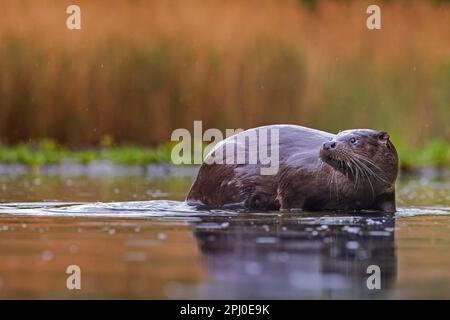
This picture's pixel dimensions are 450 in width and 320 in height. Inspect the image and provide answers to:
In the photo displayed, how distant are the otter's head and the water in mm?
427

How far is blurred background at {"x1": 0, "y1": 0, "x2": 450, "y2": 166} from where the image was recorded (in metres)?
21.5

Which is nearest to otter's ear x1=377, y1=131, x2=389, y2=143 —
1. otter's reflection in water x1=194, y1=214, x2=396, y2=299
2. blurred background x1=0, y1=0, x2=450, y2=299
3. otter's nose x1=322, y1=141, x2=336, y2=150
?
otter's nose x1=322, y1=141, x2=336, y2=150

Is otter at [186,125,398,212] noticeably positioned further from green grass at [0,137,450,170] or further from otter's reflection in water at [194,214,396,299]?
green grass at [0,137,450,170]

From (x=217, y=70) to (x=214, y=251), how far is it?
1537cm

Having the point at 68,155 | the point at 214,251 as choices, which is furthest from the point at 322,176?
the point at 68,155

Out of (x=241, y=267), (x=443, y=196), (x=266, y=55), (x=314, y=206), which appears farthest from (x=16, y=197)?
(x=266, y=55)

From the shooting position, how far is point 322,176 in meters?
10.2

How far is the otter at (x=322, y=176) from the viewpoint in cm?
1011

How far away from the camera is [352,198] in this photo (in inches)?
404

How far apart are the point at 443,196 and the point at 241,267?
7285mm

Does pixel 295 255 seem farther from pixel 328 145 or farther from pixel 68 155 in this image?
pixel 68 155

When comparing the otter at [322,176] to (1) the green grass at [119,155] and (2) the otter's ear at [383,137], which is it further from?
(1) the green grass at [119,155]

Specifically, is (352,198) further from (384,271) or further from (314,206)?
(384,271)

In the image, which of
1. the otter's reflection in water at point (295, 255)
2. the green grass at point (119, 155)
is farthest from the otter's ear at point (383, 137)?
the green grass at point (119, 155)
